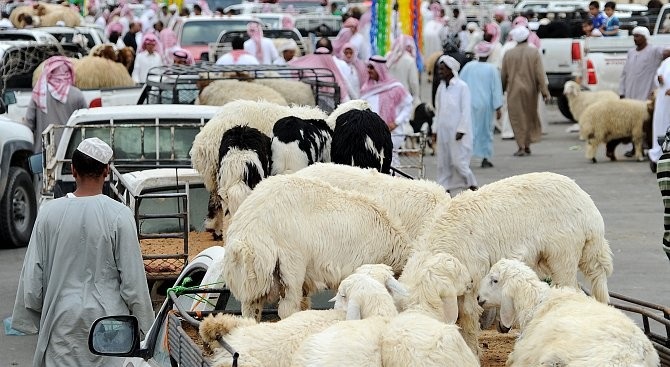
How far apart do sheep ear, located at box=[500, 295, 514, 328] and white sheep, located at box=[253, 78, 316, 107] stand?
762cm

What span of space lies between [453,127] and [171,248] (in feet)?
24.5

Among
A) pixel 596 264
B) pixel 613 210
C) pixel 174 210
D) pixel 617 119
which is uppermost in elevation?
pixel 596 264

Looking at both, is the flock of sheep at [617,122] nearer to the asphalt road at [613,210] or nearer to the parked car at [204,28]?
the asphalt road at [613,210]

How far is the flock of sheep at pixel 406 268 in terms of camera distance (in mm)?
4582

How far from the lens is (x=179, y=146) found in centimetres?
1136

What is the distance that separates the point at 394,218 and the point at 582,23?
88.9ft

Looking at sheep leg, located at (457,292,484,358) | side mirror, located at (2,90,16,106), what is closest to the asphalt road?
side mirror, located at (2,90,16,106)

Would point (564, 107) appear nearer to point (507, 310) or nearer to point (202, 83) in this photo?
point (202, 83)

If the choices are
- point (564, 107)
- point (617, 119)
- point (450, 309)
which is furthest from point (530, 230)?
point (564, 107)

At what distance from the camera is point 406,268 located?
5.70m

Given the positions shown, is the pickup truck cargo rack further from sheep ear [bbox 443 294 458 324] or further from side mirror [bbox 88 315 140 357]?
sheep ear [bbox 443 294 458 324]

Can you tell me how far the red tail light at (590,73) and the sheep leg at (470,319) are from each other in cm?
1956

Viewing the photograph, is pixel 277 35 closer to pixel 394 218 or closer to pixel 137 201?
pixel 137 201

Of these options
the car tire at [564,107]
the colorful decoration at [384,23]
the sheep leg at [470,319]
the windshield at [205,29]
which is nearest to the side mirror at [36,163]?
the sheep leg at [470,319]
